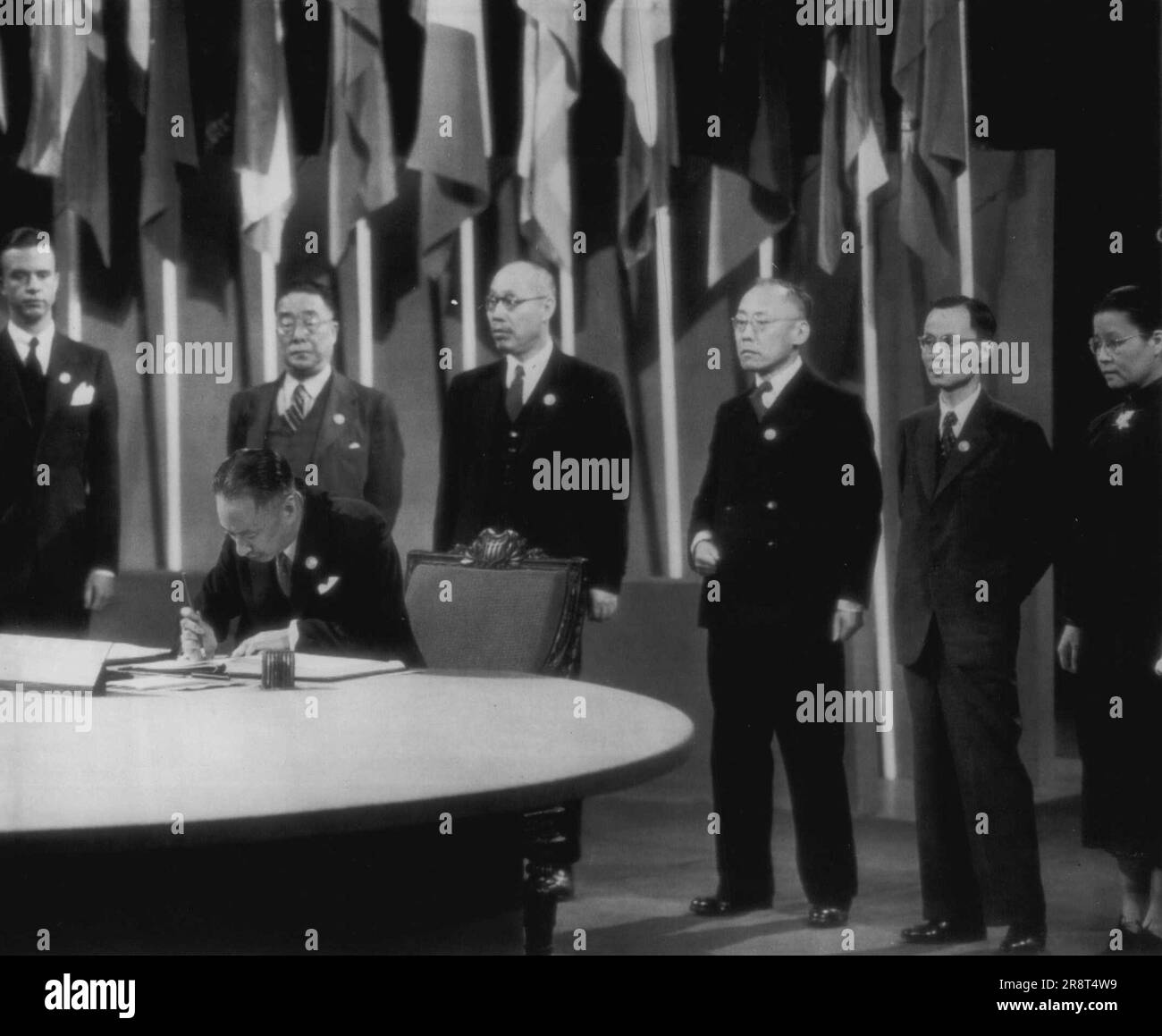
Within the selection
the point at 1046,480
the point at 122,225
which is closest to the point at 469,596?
the point at 1046,480

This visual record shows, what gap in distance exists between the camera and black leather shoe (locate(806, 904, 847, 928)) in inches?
130

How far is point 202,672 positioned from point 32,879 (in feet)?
2.99

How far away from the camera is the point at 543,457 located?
147 inches

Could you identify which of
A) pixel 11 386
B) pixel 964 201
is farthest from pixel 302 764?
pixel 964 201

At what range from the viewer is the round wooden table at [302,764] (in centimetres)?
166

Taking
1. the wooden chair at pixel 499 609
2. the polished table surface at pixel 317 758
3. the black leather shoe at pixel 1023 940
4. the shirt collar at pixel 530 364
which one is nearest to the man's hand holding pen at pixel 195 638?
the polished table surface at pixel 317 758

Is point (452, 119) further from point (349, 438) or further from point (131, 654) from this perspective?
point (131, 654)

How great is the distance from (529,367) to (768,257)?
2.76ft

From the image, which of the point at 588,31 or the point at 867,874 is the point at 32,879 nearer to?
the point at 867,874

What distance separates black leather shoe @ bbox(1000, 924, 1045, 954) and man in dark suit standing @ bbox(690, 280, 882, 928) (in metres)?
0.38

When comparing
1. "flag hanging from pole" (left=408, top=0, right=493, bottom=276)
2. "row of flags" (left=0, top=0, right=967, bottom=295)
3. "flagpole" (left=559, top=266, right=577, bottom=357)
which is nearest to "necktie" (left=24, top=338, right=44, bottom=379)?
"row of flags" (left=0, top=0, right=967, bottom=295)

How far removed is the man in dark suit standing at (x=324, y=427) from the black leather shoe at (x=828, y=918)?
5.01ft

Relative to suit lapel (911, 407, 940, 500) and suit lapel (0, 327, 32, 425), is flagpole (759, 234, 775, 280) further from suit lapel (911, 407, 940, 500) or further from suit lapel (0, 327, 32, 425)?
suit lapel (0, 327, 32, 425)

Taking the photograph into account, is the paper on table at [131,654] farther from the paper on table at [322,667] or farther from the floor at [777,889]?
the floor at [777,889]
